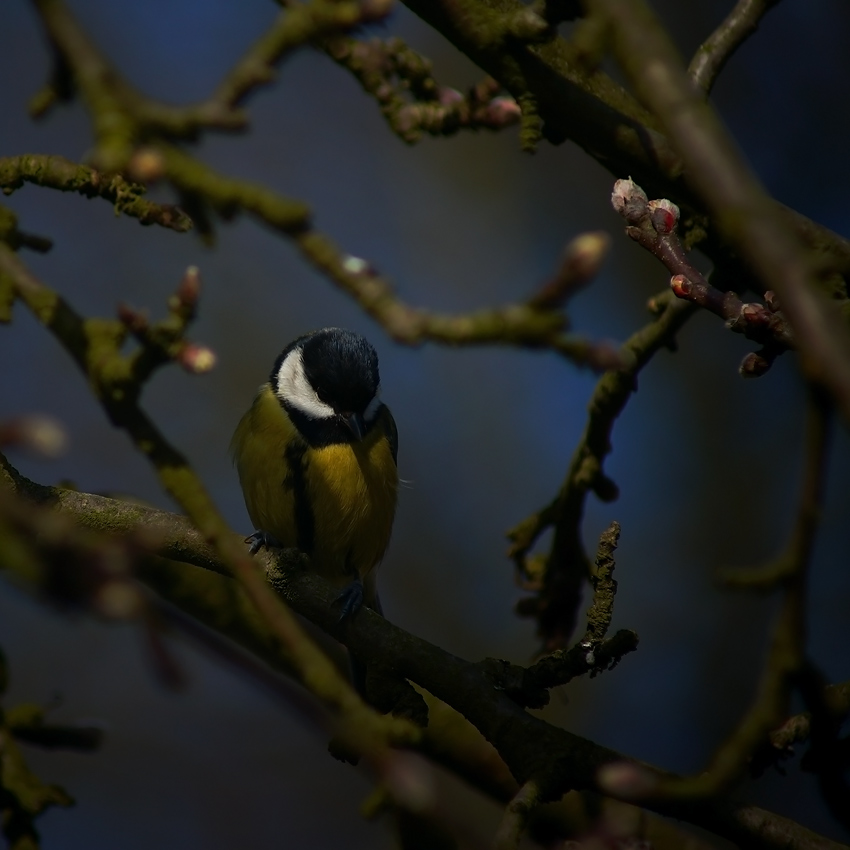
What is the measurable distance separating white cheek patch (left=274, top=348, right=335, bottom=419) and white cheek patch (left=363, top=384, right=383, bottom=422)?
17cm

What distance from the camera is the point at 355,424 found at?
3289 millimetres

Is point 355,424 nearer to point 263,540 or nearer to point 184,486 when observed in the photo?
point 263,540

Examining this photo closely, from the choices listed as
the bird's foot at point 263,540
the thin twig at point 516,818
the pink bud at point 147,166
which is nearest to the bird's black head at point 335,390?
the bird's foot at point 263,540

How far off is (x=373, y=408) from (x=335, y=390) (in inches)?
13.9

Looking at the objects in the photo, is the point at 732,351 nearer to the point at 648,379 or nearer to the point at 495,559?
the point at 648,379

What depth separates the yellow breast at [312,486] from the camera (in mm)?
3273

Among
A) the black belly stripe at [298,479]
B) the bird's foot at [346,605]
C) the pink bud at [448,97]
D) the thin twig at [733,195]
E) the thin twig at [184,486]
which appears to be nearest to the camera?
the thin twig at [733,195]

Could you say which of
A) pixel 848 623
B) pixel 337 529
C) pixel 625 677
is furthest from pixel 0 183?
pixel 848 623

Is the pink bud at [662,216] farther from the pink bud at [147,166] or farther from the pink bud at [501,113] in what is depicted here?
the pink bud at [147,166]

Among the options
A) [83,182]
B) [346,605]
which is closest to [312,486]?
[346,605]

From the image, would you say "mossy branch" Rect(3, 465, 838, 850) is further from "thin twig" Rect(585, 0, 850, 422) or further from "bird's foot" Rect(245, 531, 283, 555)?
"thin twig" Rect(585, 0, 850, 422)

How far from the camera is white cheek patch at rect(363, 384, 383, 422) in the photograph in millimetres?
3537

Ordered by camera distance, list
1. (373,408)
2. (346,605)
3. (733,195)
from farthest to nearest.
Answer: (373,408), (346,605), (733,195)

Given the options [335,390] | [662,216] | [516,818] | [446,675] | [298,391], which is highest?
[662,216]
